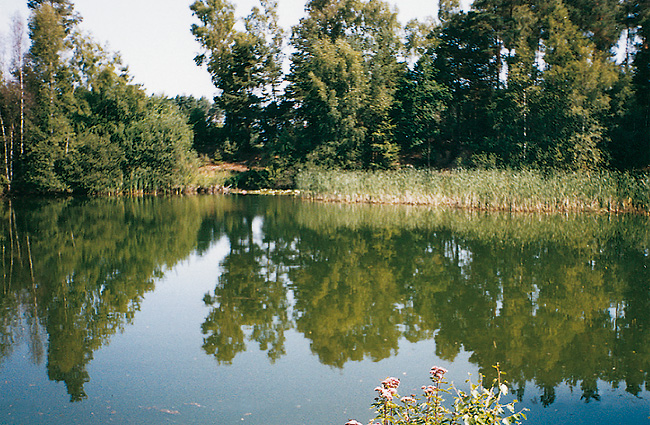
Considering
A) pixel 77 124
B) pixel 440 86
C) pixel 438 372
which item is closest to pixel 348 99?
pixel 440 86

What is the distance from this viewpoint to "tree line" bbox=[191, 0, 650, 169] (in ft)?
90.3

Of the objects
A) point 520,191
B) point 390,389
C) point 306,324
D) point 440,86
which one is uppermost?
point 440,86

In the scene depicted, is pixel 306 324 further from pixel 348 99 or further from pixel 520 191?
pixel 348 99

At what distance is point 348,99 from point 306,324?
28.7 m

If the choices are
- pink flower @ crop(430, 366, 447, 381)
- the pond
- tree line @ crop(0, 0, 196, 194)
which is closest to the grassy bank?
the pond

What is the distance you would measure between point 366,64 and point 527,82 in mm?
11468

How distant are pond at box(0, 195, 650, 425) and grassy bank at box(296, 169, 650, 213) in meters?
6.19

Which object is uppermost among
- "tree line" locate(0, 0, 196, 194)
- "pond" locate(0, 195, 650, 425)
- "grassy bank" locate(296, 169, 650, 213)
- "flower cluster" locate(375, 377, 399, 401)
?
"tree line" locate(0, 0, 196, 194)

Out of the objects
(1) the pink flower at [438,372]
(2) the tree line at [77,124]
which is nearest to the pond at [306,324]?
(1) the pink flower at [438,372]

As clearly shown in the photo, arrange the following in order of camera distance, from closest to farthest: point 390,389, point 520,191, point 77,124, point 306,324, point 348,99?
point 390,389, point 306,324, point 520,191, point 77,124, point 348,99

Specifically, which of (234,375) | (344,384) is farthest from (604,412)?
(234,375)

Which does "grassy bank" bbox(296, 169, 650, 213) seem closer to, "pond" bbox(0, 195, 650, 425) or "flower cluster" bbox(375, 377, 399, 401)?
"pond" bbox(0, 195, 650, 425)

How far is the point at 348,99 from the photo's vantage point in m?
33.8

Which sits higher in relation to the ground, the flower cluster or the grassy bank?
the grassy bank
